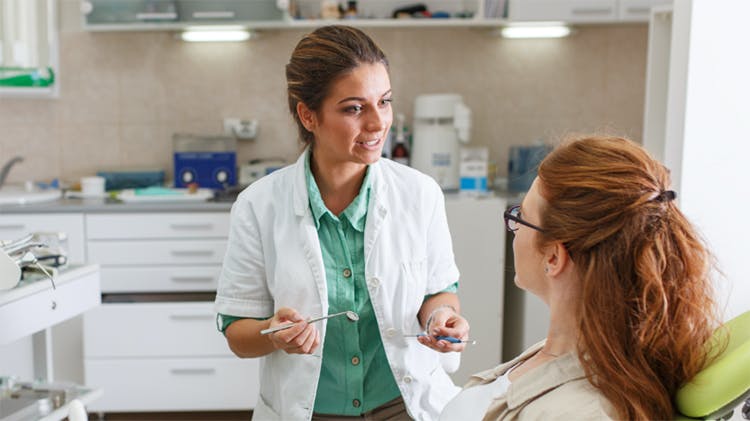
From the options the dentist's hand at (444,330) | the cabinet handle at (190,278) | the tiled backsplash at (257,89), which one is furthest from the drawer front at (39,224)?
the dentist's hand at (444,330)

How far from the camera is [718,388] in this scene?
1.06 m

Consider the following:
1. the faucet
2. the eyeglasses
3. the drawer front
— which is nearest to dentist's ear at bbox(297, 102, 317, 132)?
the eyeglasses

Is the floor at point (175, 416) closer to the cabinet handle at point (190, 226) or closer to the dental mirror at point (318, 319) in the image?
the cabinet handle at point (190, 226)

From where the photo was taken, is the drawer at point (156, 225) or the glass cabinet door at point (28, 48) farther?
the glass cabinet door at point (28, 48)

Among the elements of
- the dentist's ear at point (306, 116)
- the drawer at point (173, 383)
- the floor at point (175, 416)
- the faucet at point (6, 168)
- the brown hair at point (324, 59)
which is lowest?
the floor at point (175, 416)

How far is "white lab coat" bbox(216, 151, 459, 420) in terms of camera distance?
5.14 ft

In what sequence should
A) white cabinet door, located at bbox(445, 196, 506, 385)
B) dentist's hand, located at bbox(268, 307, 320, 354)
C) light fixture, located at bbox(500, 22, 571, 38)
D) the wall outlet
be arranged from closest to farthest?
dentist's hand, located at bbox(268, 307, 320, 354) < white cabinet door, located at bbox(445, 196, 506, 385) < light fixture, located at bbox(500, 22, 571, 38) < the wall outlet

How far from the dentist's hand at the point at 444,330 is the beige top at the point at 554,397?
0.98 feet

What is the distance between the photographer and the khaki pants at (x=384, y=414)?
1562 millimetres

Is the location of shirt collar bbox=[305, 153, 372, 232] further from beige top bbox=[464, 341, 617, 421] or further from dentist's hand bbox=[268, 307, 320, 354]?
beige top bbox=[464, 341, 617, 421]

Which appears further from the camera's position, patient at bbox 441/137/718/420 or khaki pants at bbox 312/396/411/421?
khaki pants at bbox 312/396/411/421

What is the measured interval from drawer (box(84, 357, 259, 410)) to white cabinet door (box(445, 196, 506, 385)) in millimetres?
880

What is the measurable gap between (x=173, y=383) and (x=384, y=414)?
→ 6.37 ft

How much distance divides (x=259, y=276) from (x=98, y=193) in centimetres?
217
